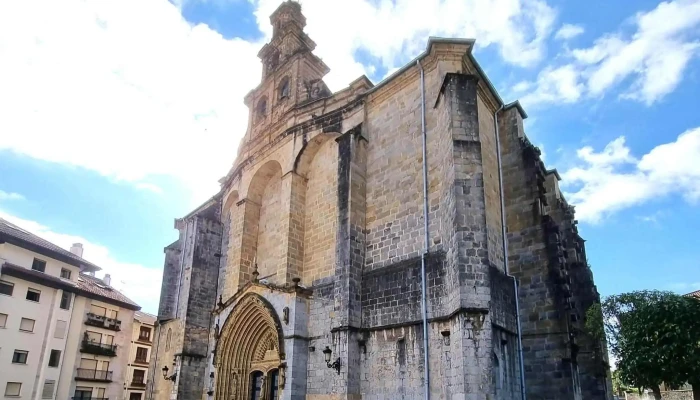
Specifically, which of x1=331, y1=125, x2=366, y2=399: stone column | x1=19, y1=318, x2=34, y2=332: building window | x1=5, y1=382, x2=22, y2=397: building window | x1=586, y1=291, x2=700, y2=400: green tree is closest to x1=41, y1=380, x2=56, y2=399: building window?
x1=5, y1=382, x2=22, y2=397: building window

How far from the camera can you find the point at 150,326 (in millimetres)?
33438

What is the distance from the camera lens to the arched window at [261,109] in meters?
19.9

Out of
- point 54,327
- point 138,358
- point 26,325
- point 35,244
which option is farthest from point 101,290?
point 138,358

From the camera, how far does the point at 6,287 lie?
21531mm

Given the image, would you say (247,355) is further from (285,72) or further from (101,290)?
(101,290)

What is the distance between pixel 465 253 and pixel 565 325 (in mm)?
3272

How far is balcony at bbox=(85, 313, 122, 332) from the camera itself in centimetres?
2547

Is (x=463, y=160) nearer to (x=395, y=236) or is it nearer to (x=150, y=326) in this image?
(x=395, y=236)

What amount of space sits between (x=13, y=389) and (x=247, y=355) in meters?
13.9

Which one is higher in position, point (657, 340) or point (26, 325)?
point (26, 325)

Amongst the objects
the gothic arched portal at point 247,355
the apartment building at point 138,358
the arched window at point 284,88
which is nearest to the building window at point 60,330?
the apartment building at point 138,358

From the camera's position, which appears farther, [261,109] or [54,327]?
[54,327]

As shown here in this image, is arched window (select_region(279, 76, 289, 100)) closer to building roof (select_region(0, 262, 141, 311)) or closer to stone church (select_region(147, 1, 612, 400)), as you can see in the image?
stone church (select_region(147, 1, 612, 400))

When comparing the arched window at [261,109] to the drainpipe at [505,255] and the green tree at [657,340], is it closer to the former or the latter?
the drainpipe at [505,255]
